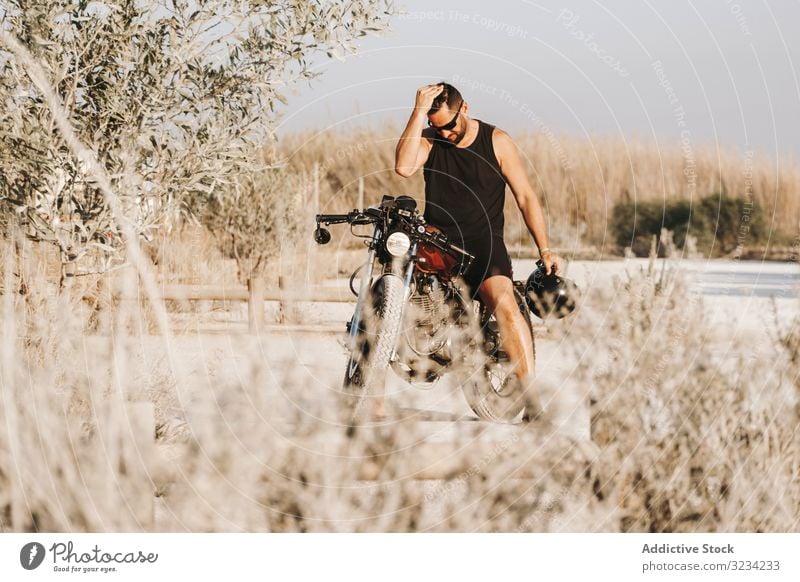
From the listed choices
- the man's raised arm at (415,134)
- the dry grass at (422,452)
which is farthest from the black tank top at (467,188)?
the dry grass at (422,452)

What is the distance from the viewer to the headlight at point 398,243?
4.82 m

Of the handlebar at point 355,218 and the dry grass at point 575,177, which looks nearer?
the handlebar at point 355,218

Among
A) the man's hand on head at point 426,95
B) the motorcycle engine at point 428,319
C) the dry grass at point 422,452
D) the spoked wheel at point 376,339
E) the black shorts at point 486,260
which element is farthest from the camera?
the motorcycle engine at point 428,319

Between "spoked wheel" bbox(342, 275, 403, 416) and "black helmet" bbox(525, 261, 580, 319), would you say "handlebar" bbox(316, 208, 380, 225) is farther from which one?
"black helmet" bbox(525, 261, 580, 319)

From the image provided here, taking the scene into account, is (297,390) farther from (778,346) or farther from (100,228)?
(100,228)

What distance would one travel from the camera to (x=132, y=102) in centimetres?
573

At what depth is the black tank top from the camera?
4.80 meters

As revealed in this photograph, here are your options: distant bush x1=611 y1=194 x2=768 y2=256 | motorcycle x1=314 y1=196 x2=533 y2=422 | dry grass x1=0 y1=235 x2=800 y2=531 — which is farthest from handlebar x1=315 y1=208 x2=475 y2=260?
distant bush x1=611 y1=194 x2=768 y2=256

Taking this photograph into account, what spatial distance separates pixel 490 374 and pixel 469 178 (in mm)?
1235

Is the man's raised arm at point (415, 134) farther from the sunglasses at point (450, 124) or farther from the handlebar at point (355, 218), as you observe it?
the handlebar at point (355, 218)

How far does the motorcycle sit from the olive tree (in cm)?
126

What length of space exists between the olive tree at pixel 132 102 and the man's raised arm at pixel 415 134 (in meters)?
1.24

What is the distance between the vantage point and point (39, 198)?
6004 mm
